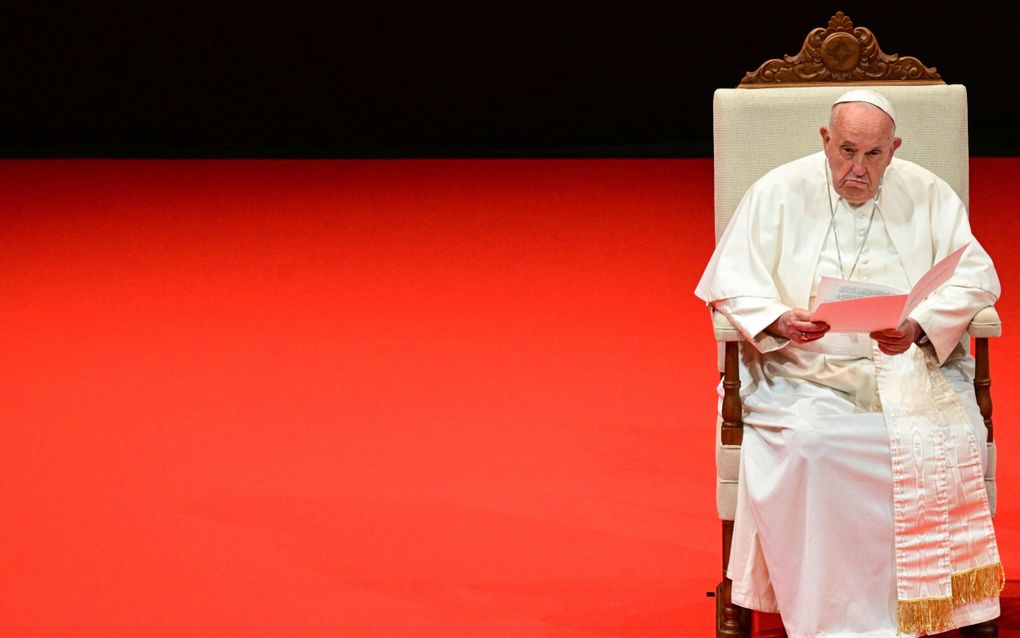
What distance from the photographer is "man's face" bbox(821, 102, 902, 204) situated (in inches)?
120

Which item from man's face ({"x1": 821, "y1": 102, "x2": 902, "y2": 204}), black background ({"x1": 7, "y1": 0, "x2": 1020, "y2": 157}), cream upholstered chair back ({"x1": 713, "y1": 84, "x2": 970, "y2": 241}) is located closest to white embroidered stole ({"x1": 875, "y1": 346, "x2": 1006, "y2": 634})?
man's face ({"x1": 821, "y1": 102, "x2": 902, "y2": 204})

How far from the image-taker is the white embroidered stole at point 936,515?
280 cm

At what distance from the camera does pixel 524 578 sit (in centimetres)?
339

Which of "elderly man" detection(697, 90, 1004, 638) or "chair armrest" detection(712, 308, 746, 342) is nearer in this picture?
"elderly man" detection(697, 90, 1004, 638)

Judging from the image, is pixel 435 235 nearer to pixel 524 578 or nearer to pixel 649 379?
pixel 649 379

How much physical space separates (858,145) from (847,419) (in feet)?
2.06

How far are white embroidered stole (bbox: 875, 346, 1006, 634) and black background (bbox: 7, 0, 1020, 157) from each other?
646 cm

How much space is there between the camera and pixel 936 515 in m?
2.82

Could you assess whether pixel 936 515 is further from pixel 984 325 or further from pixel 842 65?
pixel 842 65

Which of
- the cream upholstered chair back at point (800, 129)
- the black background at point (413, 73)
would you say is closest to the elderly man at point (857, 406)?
the cream upholstered chair back at point (800, 129)

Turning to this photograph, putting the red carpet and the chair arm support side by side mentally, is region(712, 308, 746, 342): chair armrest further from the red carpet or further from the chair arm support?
the red carpet

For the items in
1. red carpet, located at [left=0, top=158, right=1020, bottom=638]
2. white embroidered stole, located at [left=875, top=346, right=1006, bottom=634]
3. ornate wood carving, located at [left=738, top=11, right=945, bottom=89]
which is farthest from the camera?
ornate wood carving, located at [left=738, top=11, right=945, bottom=89]

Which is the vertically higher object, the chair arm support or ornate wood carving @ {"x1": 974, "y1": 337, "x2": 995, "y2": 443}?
the chair arm support

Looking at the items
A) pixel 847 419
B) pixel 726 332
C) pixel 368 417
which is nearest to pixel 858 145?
pixel 726 332
